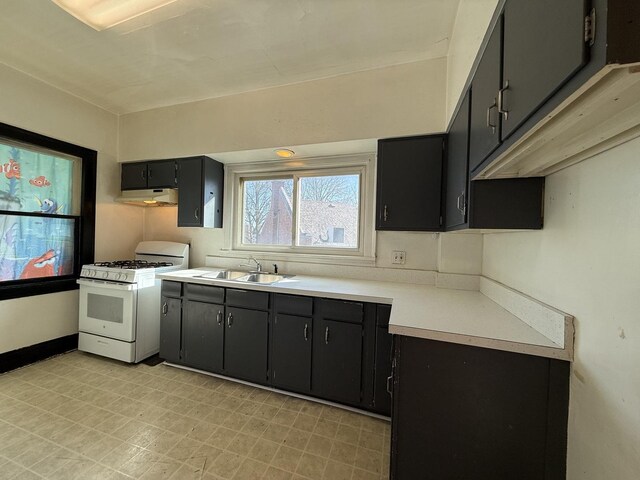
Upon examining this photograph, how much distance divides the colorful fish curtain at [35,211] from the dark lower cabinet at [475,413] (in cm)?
334

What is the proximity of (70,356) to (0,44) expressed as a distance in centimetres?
274

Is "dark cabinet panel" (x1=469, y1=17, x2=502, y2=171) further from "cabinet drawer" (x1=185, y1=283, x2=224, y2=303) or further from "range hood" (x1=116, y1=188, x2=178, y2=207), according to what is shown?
"range hood" (x1=116, y1=188, x2=178, y2=207)

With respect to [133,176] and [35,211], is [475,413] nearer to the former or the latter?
[133,176]

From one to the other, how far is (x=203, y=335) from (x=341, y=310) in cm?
130

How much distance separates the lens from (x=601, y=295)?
819 mm

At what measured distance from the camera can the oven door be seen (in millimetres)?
2400

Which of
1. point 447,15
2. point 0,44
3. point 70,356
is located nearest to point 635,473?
point 447,15

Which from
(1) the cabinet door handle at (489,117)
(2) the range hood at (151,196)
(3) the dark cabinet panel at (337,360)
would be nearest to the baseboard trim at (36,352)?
(2) the range hood at (151,196)

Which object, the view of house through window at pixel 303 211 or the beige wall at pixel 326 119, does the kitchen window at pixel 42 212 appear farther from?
the view of house through window at pixel 303 211

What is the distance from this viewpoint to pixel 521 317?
128cm

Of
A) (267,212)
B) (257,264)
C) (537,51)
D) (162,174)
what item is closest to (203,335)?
(257,264)

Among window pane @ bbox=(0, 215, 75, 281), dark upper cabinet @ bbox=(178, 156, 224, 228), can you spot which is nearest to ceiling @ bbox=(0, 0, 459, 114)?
dark upper cabinet @ bbox=(178, 156, 224, 228)

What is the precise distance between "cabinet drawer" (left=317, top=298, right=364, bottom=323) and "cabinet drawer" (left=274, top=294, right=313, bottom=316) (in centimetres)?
9

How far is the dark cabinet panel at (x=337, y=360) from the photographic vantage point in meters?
1.81
